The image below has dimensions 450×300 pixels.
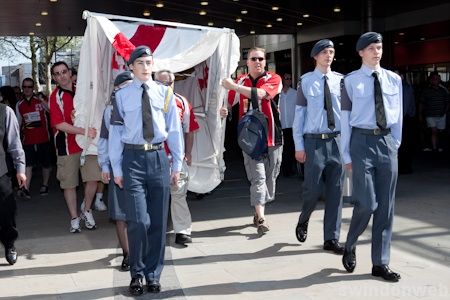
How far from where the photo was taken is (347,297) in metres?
4.59

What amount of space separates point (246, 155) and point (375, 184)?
6.99 ft

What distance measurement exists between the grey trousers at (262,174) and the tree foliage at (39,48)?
1359 inches

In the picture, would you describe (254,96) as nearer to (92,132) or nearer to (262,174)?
(262,174)

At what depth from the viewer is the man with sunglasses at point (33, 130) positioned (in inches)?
417

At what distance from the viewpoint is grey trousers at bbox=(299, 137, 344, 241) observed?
19.1ft

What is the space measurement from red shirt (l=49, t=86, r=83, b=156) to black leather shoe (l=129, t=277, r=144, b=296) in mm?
2727

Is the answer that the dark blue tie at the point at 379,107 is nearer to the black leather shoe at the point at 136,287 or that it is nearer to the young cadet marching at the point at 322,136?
the young cadet marching at the point at 322,136

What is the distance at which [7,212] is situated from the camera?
5.81m

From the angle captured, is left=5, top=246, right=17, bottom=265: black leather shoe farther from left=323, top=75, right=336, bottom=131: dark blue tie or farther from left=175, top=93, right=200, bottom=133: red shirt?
left=323, top=75, right=336, bottom=131: dark blue tie

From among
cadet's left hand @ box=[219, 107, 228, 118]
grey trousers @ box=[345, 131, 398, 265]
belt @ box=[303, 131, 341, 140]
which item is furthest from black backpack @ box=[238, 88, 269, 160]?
grey trousers @ box=[345, 131, 398, 265]

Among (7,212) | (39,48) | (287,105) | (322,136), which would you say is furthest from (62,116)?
(39,48)

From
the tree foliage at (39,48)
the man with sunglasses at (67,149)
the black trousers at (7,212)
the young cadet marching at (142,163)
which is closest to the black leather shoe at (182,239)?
the man with sunglasses at (67,149)

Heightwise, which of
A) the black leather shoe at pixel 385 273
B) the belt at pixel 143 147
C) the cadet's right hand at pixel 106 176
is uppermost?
the belt at pixel 143 147

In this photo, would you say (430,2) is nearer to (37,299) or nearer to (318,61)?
(318,61)
